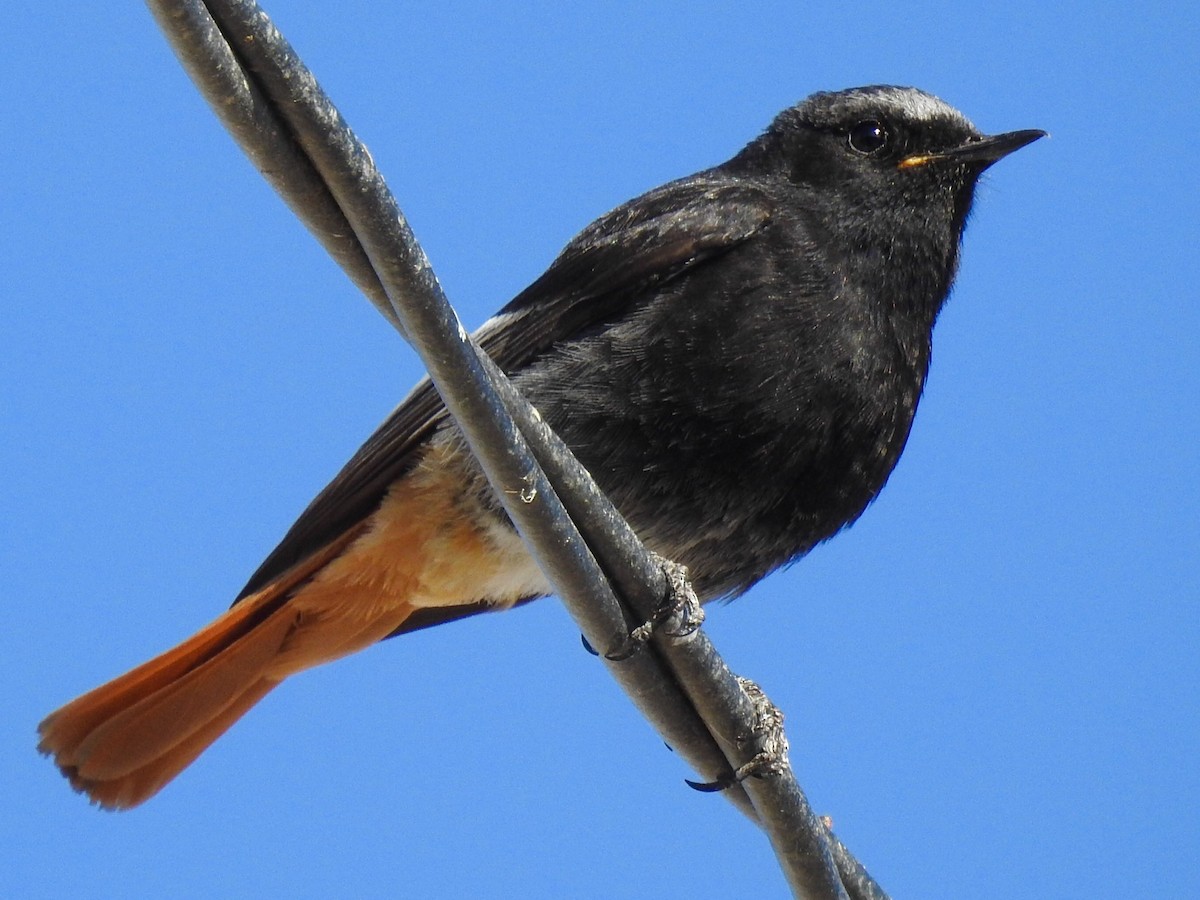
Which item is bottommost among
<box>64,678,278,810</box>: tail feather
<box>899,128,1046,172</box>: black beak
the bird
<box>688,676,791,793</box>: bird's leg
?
<box>688,676,791,793</box>: bird's leg

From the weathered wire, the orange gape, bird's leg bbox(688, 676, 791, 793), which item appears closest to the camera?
the weathered wire

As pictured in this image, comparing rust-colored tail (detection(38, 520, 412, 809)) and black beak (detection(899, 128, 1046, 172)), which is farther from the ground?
black beak (detection(899, 128, 1046, 172))

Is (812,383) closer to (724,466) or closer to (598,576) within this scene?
(724,466)

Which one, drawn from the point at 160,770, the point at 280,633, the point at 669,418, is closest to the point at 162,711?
the point at 160,770

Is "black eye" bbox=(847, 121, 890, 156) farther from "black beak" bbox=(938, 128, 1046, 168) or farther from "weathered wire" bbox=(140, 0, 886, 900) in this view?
"weathered wire" bbox=(140, 0, 886, 900)

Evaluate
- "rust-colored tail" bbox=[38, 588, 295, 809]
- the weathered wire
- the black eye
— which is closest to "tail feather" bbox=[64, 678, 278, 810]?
"rust-colored tail" bbox=[38, 588, 295, 809]

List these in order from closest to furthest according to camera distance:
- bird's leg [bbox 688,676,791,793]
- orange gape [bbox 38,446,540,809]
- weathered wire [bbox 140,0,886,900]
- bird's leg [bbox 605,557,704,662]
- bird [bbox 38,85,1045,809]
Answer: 1. weathered wire [bbox 140,0,886,900]
2. bird's leg [bbox 605,557,704,662]
3. bird's leg [bbox 688,676,791,793]
4. bird [bbox 38,85,1045,809]
5. orange gape [bbox 38,446,540,809]

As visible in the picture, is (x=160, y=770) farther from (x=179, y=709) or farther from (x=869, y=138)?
(x=869, y=138)

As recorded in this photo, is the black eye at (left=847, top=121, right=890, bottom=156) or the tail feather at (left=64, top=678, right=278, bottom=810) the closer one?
the tail feather at (left=64, top=678, right=278, bottom=810)
